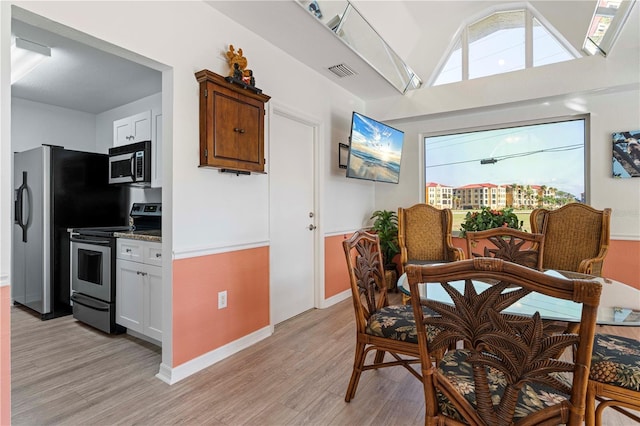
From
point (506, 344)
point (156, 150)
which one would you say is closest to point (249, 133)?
point (156, 150)

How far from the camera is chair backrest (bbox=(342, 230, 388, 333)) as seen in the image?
1.86m

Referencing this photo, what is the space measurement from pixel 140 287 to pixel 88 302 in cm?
91

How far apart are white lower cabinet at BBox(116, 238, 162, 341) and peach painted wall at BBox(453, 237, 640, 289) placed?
4367 mm

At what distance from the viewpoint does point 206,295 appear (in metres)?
2.37

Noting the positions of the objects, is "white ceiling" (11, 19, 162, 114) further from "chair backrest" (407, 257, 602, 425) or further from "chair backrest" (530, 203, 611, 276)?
"chair backrest" (530, 203, 611, 276)

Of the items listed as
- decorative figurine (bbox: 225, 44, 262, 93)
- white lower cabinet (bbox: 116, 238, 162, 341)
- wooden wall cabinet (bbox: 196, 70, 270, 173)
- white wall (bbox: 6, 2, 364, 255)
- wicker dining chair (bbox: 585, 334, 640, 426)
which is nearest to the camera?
wicker dining chair (bbox: 585, 334, 640, 426)

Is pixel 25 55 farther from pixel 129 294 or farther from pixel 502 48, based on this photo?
pixel 502 48

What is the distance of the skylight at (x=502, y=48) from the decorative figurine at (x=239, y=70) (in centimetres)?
273

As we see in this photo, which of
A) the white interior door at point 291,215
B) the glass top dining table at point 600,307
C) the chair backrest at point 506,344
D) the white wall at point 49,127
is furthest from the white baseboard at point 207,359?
the white wall at point 49,127

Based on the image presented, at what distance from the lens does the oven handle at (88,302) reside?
2975 mm

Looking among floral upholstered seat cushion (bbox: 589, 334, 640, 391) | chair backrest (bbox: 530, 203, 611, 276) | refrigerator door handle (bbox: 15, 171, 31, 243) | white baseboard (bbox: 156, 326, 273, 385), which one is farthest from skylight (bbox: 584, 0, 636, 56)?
refrigerator door handle (bbox: 15, 171, 31, 243)

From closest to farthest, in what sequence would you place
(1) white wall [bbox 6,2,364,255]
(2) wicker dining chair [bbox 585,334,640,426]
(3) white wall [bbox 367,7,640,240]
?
(2) wicker dining chair [bbox 585,334,640,426] < (1) white wall [bbox 6,2,364,255] < (3) white wall [bbox 367,7,640,240]

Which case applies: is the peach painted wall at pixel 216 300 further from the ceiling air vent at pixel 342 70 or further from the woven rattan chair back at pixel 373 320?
the ceiling air vent at pixel 342 70

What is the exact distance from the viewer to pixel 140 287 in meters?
2.67
